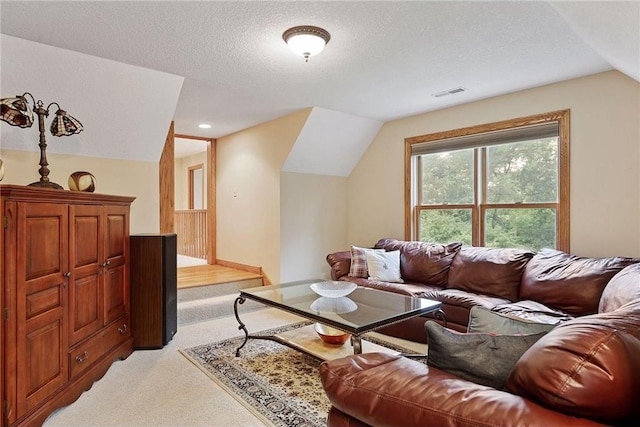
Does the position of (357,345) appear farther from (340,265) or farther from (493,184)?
(493,184)

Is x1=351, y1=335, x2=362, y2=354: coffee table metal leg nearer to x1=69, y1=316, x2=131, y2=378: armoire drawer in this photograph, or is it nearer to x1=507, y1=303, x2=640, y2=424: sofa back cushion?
x1=507, y1=303, x2=640, y2=424: sofa back cushion

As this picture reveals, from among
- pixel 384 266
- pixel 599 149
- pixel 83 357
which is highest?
pixel 599 149

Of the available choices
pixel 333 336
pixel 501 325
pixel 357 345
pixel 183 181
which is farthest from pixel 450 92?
pixel 183 181

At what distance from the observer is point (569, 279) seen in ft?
9.43

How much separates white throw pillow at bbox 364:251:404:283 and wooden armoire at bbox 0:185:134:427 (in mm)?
2468

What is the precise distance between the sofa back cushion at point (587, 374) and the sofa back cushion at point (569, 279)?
217 centimetres

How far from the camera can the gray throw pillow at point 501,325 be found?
4.47 ft

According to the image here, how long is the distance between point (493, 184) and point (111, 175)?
4.02 meters

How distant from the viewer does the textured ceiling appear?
213 cm

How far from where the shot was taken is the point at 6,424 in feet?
5.93

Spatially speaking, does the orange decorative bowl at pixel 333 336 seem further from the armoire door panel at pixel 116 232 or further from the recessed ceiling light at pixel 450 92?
the recessed ceiling light at pixel 450 92

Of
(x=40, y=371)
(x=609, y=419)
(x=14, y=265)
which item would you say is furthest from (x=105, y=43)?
(x=609, y=419)

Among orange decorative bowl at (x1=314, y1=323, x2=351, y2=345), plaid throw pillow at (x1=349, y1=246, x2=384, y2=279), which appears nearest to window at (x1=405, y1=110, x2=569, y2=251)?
plaid throw pillow at (x1=349, y1=246, x2=384, y2=279)

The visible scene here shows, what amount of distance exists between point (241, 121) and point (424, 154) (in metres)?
2.47
